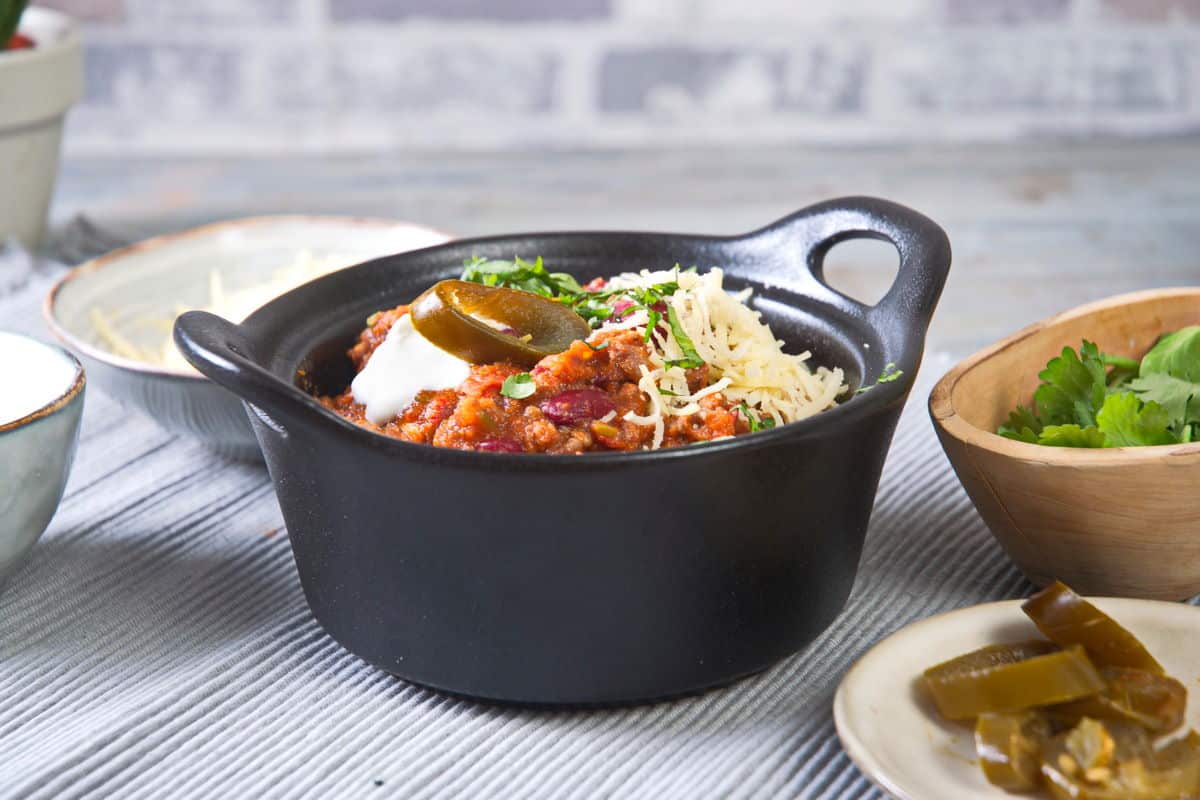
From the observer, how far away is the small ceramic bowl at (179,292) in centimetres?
203

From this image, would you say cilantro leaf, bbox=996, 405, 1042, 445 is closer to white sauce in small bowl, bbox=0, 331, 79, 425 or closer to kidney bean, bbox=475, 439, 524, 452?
kidney bean, bbox=475, 439, 524, 452

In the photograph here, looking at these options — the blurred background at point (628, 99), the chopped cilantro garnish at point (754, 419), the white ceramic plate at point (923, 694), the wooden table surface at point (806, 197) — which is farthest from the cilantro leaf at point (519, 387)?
the blurred background at point (628, 99)

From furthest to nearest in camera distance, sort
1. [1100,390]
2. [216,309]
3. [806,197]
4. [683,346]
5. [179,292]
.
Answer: [806,197], [179,292], [216,309], [1100,390], [683,346]

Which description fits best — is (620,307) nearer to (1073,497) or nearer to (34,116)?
(1073,497)

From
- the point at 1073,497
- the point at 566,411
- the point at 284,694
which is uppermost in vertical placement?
the point at 566,411

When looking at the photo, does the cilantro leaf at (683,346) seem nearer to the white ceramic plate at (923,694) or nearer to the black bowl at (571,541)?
the black bowl at (571,541)

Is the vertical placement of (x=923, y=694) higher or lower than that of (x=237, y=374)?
lower

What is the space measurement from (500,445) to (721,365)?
0.30 m

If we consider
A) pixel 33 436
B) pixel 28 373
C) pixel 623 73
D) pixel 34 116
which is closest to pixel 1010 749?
pixel 33 436

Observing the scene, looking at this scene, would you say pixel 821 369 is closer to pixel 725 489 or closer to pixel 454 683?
pixel 725 489

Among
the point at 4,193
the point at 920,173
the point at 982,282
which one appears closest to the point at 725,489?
the point at 982,282

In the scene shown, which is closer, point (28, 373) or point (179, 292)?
point (28, 373)

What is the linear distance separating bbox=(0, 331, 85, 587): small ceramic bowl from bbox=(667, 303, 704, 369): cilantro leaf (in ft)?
2.41

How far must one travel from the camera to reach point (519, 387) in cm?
158
